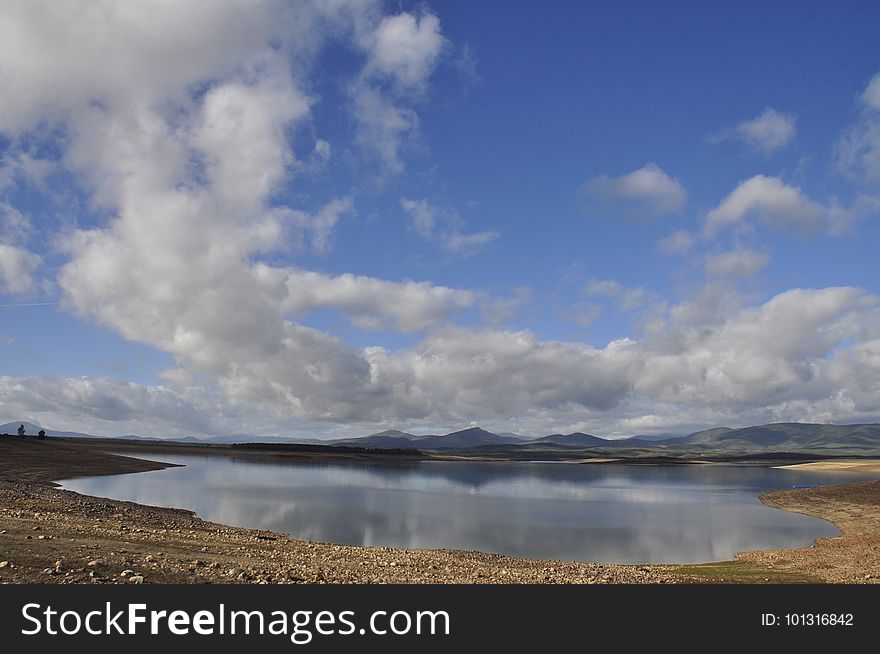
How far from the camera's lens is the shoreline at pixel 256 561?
18672 mm

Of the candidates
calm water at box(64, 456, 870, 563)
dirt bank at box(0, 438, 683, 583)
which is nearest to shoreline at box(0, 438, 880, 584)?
dirt bank at box(0, 438, 683, 583)

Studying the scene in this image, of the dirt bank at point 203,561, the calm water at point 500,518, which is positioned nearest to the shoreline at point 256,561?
the dirt bank at point 203,561

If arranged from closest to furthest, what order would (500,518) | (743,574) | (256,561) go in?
(256,561), (743,574), (500,518)

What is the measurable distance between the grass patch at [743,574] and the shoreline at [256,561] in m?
0.06

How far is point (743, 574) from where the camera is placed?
96.4 feet

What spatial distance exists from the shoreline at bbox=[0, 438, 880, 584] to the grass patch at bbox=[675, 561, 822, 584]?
6 centimetres

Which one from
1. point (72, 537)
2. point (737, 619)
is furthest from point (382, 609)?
point (72, 537)

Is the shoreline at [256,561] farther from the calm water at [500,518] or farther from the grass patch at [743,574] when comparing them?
the calm water at [500,518]

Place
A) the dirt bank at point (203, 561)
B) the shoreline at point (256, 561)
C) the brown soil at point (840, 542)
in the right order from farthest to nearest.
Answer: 1. the brown soil at point (840, 542)
2. the shoreline at point (256, 561)
3. the dirt bank at point (203, 561)

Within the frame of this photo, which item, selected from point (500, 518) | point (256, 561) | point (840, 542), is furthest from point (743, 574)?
point (500, 518)

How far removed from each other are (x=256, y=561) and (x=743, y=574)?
23.7 metres

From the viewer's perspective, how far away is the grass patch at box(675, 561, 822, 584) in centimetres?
2700

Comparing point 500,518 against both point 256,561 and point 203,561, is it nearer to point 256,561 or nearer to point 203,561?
point 256,561

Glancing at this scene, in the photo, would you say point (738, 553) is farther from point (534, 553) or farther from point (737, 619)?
point (737, 619)
